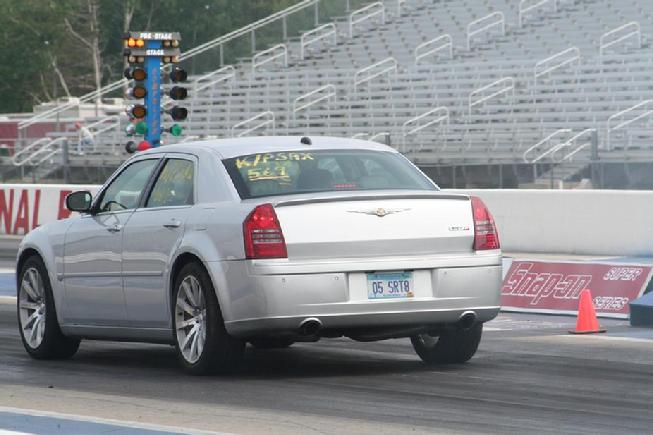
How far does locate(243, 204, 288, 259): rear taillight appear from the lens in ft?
31.3

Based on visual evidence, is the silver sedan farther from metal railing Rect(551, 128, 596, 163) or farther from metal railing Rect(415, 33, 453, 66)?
metal railing Rect(415, 33, 453, 66)

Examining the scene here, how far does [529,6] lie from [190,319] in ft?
120

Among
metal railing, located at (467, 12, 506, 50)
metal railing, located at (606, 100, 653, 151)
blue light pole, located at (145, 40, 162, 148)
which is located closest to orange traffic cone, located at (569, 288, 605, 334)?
blue light pole, located at (145, 40, 162, 148)

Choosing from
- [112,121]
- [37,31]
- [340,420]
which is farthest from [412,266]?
[37,31]

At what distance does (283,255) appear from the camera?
9.56m

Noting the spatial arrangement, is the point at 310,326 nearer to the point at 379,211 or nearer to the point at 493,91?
the point at 379,211

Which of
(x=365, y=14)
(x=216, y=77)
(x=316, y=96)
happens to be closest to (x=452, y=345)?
(x=316, y=96)

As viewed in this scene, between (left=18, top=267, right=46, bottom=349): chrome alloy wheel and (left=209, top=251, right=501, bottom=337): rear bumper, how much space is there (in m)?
2.34

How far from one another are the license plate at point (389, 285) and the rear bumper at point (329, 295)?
0.11 ft

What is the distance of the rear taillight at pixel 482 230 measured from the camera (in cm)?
1002

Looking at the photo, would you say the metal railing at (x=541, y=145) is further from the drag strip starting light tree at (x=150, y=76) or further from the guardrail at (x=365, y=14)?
the guardrail at (x=365, y=14)

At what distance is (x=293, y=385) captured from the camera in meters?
9.61

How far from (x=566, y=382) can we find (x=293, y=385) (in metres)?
1.62

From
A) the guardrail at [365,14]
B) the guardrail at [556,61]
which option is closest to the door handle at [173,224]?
the guardrail at [556,61]
